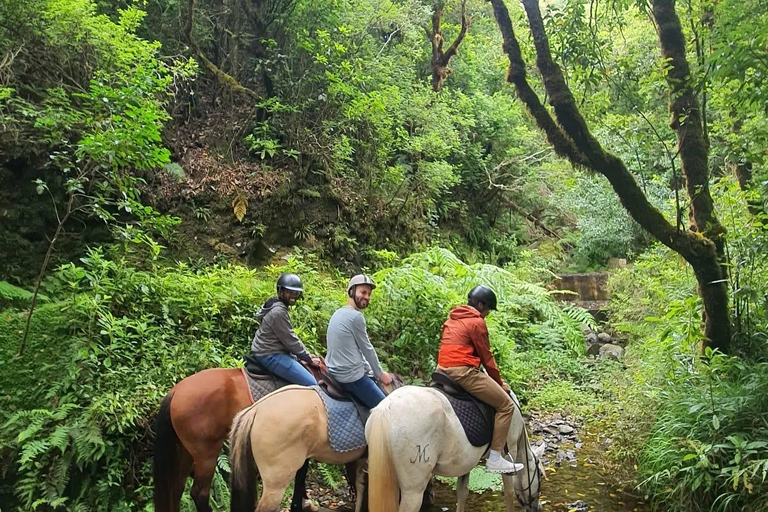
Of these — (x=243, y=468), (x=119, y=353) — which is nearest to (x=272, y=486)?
(x=243, y=468)

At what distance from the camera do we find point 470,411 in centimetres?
455

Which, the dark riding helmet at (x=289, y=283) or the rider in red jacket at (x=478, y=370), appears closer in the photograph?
the rider in red jacket at (x=478, y=370)

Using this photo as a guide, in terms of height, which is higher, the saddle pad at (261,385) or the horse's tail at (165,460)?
the saddle pad at (261,385)

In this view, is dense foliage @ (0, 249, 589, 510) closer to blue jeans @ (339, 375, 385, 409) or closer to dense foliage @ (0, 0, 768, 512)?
dense foliage @ (0, 0, 768, 512)

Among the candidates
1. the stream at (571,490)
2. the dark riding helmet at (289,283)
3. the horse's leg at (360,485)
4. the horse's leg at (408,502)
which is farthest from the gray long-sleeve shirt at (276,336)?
the stream at (571,490)

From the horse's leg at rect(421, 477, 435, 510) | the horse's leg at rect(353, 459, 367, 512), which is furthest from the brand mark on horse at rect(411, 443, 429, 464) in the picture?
the horse's leg at rect(421, 477, 435, 510)

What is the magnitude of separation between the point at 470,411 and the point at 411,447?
0.75 m

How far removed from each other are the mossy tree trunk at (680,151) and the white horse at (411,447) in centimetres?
326

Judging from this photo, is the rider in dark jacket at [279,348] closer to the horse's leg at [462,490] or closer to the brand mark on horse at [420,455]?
the brand mark on horse at [420,455]

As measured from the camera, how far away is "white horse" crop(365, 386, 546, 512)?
400 centimetres

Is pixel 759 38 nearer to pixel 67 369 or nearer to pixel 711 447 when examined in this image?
pixel 711 447

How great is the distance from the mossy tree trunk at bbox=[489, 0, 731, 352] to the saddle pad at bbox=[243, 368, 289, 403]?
13.8 feet

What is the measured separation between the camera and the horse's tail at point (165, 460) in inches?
166

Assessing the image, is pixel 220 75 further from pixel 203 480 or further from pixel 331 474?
pixel 203 480
